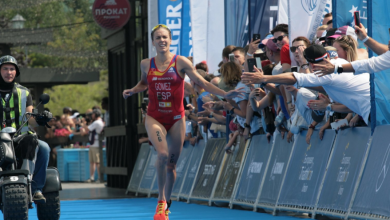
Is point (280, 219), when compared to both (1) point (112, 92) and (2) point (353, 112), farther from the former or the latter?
(1) point (112, 92)

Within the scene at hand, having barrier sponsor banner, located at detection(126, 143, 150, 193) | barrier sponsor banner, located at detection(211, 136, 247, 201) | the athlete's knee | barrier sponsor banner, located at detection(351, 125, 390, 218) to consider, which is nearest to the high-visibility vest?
the athlete's knee

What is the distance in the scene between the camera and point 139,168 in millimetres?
19422

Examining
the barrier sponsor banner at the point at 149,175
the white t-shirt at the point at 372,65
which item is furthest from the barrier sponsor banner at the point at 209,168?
the white t-shirt at the point at 372,65

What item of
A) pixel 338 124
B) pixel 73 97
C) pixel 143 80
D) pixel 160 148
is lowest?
pixel 73 97

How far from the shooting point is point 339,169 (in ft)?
30.2

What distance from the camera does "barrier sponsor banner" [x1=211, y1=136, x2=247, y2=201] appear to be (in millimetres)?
12484

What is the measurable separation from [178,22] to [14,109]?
8.19 metres

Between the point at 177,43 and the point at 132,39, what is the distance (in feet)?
17.8

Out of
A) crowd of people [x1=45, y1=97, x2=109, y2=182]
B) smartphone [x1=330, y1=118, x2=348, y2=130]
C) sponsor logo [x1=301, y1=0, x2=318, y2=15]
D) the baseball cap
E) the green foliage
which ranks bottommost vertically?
the green foliage

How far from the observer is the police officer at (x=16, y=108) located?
888 cm

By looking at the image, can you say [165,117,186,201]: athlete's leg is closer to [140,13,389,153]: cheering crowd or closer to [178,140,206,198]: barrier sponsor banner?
[140,13,389,153]: cheering crowd

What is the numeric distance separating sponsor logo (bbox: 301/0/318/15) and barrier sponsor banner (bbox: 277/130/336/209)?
1.77 metres

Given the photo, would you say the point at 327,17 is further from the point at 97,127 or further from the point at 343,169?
the point at 97,127

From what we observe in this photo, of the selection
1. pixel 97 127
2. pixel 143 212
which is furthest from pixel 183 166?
pixel 97 127
